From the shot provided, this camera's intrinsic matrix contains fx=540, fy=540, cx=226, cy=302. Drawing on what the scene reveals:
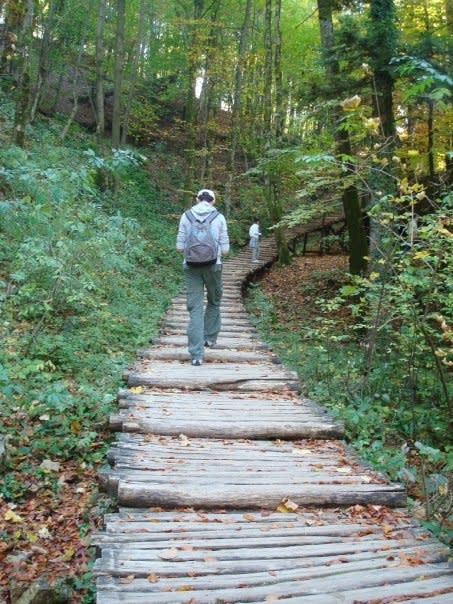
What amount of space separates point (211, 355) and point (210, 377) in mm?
1089

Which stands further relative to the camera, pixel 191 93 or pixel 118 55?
pixel 191 93

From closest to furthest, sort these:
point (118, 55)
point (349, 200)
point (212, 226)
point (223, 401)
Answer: point (223, 401)
point (212, 226)
point (349, 200)
point (118, 55)

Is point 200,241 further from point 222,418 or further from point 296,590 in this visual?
point 296,590

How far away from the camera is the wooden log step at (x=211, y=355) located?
24.1 feet

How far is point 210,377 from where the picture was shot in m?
6.37

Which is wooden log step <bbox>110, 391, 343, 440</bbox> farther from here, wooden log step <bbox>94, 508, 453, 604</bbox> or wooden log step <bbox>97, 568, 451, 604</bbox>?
wooden log step <bbox>97, 568, 451, 604</bbox>

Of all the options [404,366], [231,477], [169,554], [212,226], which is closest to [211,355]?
[212,226]

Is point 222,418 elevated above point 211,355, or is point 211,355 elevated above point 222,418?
point 211,355

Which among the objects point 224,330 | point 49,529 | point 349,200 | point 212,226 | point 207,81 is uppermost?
point 207,81

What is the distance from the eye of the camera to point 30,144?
56.2ft

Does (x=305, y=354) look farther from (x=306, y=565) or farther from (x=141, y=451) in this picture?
(x=306, y=565)

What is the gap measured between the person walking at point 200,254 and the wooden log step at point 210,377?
0.39 m

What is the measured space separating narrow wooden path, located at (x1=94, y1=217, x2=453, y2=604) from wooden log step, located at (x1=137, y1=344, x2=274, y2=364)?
150cm

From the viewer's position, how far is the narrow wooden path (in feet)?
8.71
